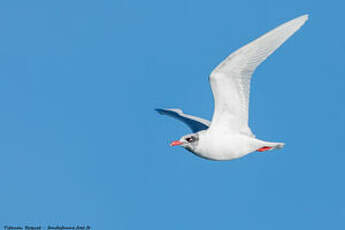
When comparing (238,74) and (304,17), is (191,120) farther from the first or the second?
(304,17)

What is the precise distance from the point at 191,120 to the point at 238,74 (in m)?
5.72

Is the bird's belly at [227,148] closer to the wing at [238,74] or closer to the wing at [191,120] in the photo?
the wing at [238,74]

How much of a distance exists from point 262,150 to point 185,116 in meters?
4.75

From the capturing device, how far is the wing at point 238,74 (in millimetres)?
26609

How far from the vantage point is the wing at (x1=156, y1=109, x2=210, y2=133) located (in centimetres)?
3156

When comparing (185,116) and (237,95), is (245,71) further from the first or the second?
Result: (185,116)

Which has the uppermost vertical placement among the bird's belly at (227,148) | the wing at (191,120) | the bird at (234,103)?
the wing at (191,120)

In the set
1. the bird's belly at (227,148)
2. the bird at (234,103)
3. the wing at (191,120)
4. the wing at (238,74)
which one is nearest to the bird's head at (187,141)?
the bird at (234,103)

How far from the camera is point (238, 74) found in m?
26.8

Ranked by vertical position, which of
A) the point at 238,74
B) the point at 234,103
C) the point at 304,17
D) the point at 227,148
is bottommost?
the point at 227,148

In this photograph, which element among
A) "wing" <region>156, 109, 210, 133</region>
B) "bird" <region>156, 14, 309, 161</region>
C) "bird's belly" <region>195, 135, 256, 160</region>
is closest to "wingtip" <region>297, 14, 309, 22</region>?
"bird" <region>156, 14, 309, 161</region>

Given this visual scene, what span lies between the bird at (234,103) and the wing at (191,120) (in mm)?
3436

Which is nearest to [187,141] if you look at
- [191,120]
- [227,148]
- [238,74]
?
[227,148]

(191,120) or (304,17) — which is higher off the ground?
(304,17)
